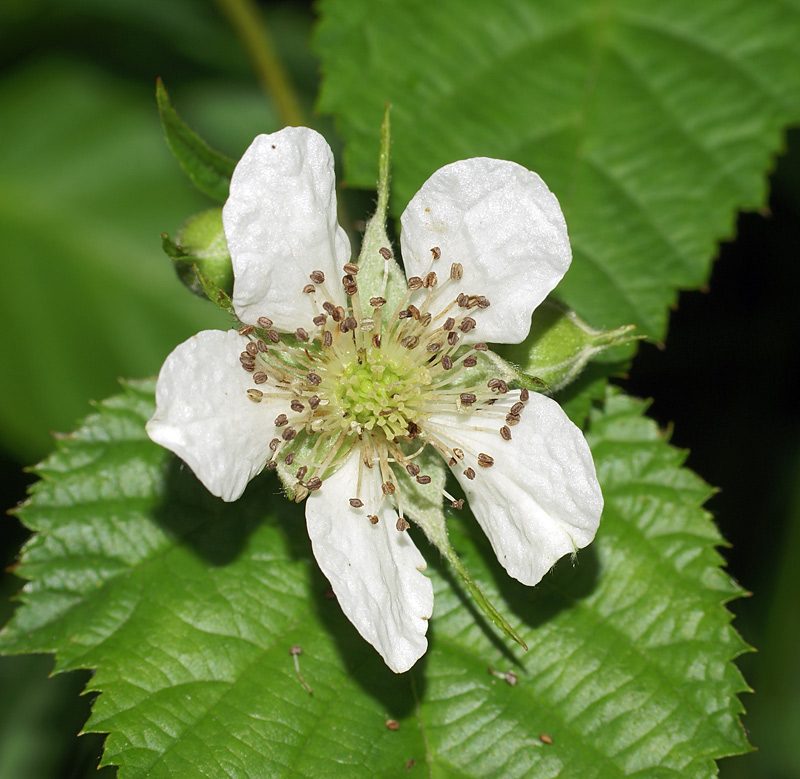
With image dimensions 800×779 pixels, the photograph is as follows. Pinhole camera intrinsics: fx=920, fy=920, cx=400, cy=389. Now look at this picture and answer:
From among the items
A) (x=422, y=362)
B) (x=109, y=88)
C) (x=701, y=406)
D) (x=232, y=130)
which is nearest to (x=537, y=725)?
(x=422, y=362)

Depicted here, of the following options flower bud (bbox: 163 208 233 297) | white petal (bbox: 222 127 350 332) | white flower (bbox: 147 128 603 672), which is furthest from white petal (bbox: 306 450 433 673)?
flower bud (bbox: 163 208 233 297)

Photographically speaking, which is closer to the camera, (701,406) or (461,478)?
(461,478)

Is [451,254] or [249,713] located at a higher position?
[451,254]

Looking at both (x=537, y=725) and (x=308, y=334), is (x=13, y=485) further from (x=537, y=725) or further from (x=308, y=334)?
(x=537, y=725)

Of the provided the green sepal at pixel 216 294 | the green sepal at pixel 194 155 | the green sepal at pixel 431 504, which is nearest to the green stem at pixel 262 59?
the green sepal at pixel 194 155

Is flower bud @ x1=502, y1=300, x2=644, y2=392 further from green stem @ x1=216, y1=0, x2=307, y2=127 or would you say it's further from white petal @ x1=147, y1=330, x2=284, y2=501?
green stem @ x1=216, y1=0, x2=307, y2=127

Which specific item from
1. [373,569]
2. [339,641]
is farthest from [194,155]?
[339,641]

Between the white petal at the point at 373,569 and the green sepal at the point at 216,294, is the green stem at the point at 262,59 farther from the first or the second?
the white petal at the point at 373,569
